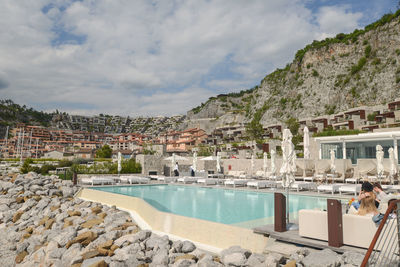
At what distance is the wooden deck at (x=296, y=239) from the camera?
4.40 metres

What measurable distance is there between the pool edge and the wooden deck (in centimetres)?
16

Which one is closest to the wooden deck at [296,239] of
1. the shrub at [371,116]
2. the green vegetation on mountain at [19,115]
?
the shrub at [371,116]

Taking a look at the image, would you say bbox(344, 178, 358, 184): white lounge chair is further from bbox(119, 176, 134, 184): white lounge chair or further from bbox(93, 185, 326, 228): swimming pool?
bbox(119, 176, 134, 184): white lounge chair

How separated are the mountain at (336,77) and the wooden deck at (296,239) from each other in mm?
44397

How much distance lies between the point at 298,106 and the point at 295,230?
6038 centimetres

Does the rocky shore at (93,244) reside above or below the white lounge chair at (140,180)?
below

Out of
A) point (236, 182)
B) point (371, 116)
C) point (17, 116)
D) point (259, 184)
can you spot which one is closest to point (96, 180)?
point (236, 182)

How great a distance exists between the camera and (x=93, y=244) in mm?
7059

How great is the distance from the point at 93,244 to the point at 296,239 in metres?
4.91

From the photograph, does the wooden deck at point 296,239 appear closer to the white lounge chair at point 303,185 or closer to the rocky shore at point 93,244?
the rocky shore at point 93,244

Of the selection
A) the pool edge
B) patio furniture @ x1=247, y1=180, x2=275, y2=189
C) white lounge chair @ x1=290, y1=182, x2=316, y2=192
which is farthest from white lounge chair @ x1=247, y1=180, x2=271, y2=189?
the pool edge

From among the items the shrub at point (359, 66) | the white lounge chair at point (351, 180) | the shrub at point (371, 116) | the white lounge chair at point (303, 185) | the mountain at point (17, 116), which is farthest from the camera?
the mountain at point (17, 116)

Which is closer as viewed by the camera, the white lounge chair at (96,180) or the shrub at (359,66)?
the white lounge chair at (96,180)

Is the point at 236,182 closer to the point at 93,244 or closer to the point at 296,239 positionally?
the point at 93,244
